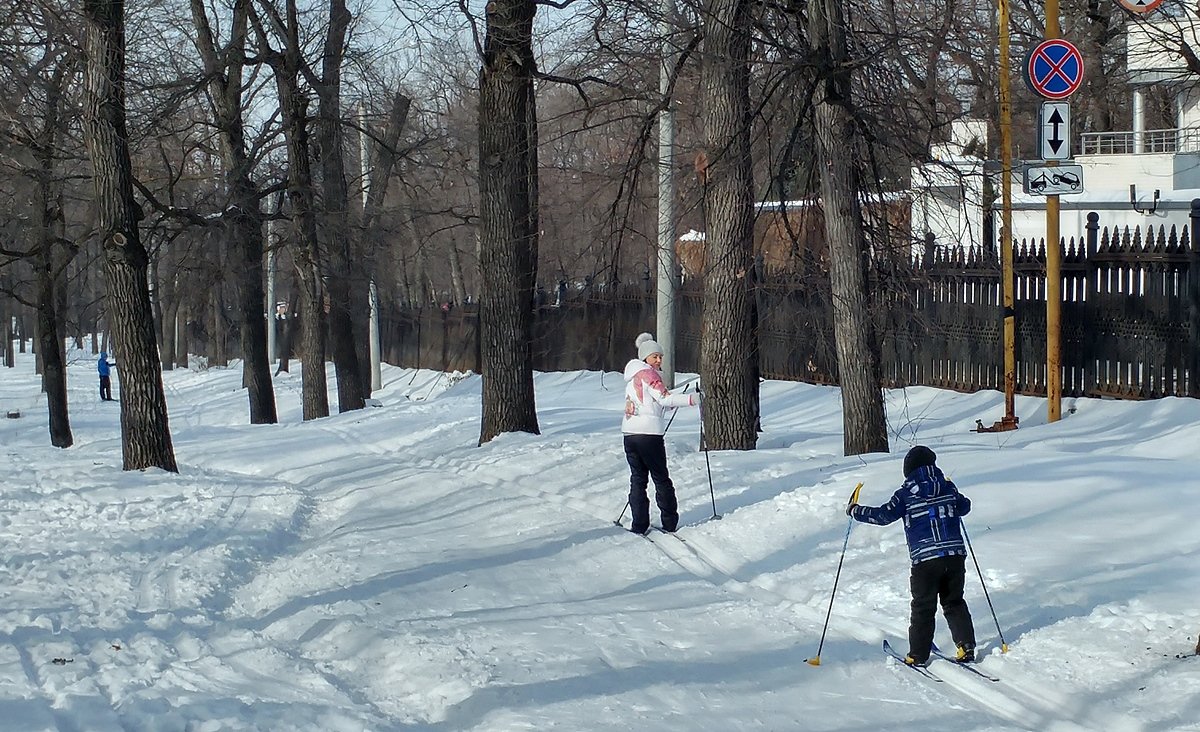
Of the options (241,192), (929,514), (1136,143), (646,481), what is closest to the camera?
(929,514)

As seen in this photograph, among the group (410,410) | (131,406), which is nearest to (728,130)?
(131,406)

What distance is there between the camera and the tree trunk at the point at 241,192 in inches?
913

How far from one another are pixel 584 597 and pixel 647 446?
2.46 metres

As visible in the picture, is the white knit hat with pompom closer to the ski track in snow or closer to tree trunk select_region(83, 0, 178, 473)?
the ski track in snow

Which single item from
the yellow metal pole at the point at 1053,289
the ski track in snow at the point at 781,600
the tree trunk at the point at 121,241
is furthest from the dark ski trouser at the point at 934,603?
the tree trunk at the point at 121,241

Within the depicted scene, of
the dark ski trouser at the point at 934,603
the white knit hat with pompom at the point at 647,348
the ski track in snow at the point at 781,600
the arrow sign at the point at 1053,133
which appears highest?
the arrow sign at the point at 1053,133

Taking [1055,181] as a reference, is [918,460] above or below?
below

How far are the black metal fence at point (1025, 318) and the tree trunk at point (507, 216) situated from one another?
98 cm

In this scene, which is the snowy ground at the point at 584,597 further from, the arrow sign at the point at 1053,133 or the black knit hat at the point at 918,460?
the arrow sign at the point at 1053,133

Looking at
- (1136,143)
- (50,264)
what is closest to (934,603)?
(50,264)

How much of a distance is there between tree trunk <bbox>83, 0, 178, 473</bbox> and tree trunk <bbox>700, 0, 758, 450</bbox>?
6378 mm

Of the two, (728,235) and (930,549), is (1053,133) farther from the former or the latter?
(930,549)

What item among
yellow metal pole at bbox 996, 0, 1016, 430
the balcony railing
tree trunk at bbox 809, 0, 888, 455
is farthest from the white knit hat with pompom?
the balcony railing

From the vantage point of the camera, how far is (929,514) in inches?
283
